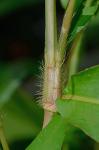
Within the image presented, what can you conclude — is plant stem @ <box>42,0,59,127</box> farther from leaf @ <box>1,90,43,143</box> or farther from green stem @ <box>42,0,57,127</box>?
leaf @ <box>1,90,43,143</box>

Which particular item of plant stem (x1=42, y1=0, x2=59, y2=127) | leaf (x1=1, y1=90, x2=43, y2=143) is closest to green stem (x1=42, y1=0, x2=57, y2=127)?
plant stem (x1=42, y1=0, x2=59, y2=127)

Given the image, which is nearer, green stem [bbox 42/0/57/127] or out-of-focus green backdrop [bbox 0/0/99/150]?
green stem [bbox 42/0/57/127]

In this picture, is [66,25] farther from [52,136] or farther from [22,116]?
[22,116]

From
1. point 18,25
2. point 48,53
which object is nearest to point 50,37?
point 48,53

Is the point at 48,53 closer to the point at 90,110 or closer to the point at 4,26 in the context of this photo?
the point at 90,110

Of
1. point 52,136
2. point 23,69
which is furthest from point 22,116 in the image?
point 23,69

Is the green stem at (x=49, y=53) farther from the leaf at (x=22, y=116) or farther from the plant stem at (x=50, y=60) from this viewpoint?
the leaf at (x=22, y=116)

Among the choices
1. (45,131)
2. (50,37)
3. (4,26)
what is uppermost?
(4,26)

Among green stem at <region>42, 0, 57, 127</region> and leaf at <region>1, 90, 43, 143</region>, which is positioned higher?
green stem at <region>42, 0, 57, 127</region>
